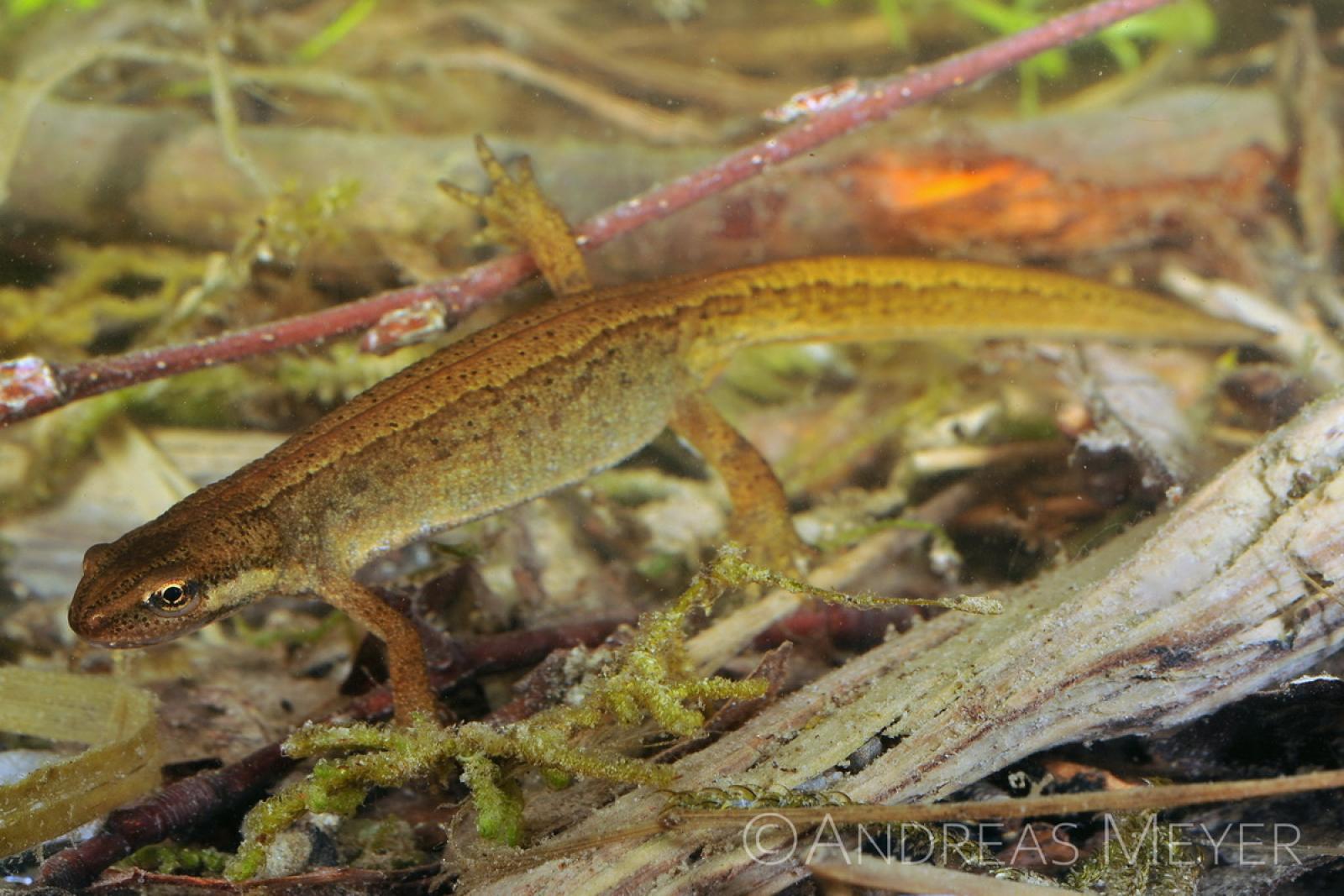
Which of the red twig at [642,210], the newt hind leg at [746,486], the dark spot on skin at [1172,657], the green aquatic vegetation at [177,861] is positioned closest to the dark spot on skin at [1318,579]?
the dark spot on skin at [1172,657]

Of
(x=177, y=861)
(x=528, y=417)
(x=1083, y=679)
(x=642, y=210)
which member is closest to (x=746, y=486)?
(x=528, y=417)

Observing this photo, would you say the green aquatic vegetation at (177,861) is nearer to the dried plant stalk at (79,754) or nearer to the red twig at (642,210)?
the dried plant stalk at (79,754)

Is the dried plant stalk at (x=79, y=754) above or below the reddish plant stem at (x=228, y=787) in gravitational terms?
above

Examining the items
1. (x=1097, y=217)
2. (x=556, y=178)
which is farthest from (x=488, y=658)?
(x=1097, y=217)

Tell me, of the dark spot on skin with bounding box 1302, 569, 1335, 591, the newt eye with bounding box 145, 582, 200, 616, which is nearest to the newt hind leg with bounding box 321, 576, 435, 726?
the newt eye with bounding box 145, 582, 200, 616

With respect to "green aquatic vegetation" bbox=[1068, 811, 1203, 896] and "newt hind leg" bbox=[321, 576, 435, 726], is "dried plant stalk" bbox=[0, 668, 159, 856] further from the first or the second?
"green aquatic vegetation" bbox=[1068, 811, 1203, 896]

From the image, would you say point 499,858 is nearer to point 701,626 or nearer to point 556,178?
point 701,626

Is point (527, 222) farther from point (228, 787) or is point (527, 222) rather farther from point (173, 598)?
point (228, 787)
